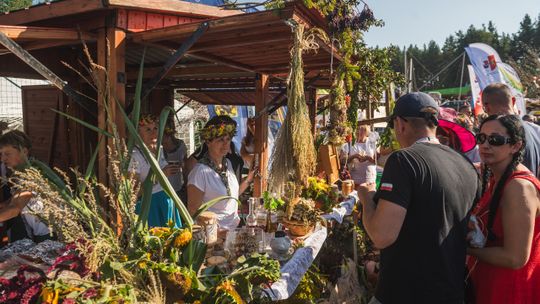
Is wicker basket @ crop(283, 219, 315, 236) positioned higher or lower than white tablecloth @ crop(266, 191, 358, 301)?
higher

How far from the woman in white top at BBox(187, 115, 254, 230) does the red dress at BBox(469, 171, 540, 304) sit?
179 cm

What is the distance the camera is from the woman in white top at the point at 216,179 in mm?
2947

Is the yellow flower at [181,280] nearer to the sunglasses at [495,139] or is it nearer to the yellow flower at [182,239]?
the yellow flower at [182,239]

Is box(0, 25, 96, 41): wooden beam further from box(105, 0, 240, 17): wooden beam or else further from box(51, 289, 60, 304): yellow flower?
box(51, 289, 60, 304): yellow flower

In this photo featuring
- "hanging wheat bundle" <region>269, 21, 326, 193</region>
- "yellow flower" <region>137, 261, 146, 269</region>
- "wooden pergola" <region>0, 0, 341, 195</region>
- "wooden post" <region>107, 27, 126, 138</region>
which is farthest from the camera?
"wooden post" <region>107, 27, 126, 138</region>

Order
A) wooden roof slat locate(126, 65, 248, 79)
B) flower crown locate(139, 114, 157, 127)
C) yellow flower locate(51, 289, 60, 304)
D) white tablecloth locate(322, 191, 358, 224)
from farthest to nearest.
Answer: wooden roof slat locate(126, 65, 248, 79)
flower crown locate(139, 114, 157, 127)
white tablecloth locate(322, 191, 358, 224)
yellow flower locate(51, 289, 60, 304)

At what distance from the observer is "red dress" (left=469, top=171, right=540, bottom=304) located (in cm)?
192

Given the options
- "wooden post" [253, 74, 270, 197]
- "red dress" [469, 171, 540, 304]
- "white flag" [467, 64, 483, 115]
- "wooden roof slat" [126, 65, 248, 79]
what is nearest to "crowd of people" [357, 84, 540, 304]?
"red dress" [469, 171, 540, 304]

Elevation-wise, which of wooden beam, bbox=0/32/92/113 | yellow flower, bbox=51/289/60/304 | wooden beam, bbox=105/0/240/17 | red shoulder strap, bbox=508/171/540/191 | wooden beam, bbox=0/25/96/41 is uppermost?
wooden beam, bbox=105/0/240/17

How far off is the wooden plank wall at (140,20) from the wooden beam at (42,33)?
0.28 m

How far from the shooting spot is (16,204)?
2.57 metres

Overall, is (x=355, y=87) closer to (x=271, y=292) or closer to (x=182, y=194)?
(x=182, y=194)

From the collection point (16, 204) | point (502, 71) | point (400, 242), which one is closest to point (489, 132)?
point (400, 242)

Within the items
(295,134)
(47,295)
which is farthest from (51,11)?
(47,295)
